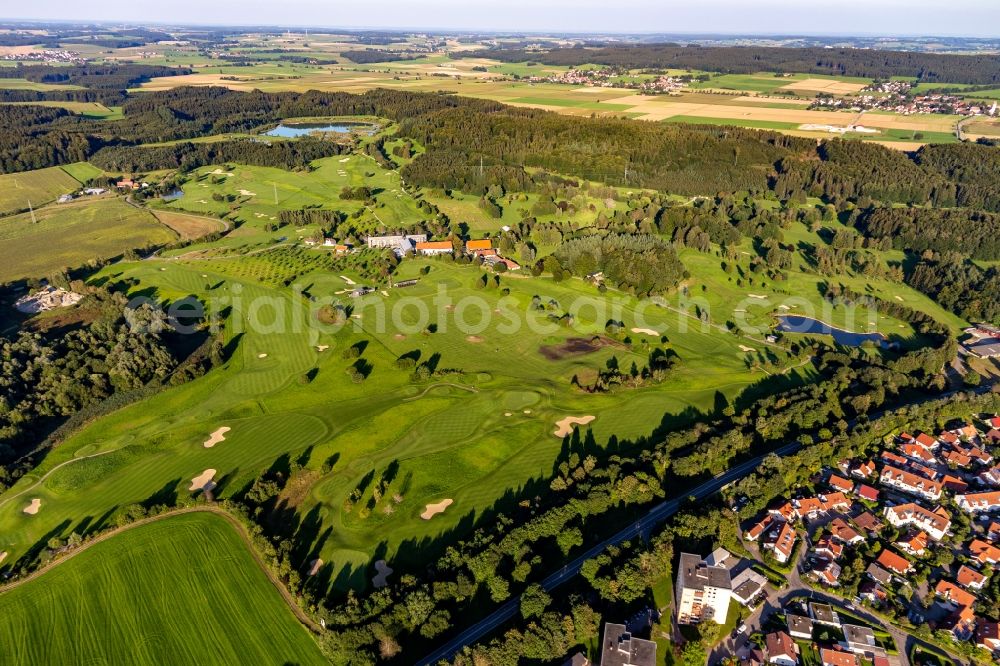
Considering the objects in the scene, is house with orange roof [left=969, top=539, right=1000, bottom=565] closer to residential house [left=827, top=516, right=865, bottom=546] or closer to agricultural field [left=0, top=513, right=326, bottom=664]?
residential house [left=827, top=516, right=865, bottom=546]

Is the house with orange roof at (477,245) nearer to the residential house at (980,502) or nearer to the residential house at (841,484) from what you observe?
the residential house at (841,484)

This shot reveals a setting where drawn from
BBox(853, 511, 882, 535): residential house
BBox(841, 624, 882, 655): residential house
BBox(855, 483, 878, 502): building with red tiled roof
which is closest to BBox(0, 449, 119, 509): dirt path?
BBox(841, 624, 882, 655): residential house

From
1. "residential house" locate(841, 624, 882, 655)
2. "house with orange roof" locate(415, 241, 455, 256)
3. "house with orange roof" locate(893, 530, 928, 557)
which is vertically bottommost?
"residential house" locate(841, 624, 882, 655)

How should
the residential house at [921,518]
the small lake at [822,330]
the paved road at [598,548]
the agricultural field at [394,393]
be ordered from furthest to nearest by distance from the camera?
the small lake at [822,330]
the agricultural field at [394,393]
the residential house at [921,518]
the paved road at [598,548]

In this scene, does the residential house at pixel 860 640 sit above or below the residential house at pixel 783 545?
below

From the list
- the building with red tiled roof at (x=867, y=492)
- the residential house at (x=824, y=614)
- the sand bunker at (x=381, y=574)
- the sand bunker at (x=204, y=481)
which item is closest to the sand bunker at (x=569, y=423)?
the sand bunker at (x=381, y=574)

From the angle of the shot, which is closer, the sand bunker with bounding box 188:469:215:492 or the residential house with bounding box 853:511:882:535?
the residential house with bounding box 853:511:882:535

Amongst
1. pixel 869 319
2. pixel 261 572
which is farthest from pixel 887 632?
pixel 869 319

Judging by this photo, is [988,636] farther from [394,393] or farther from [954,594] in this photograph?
[394,393]
